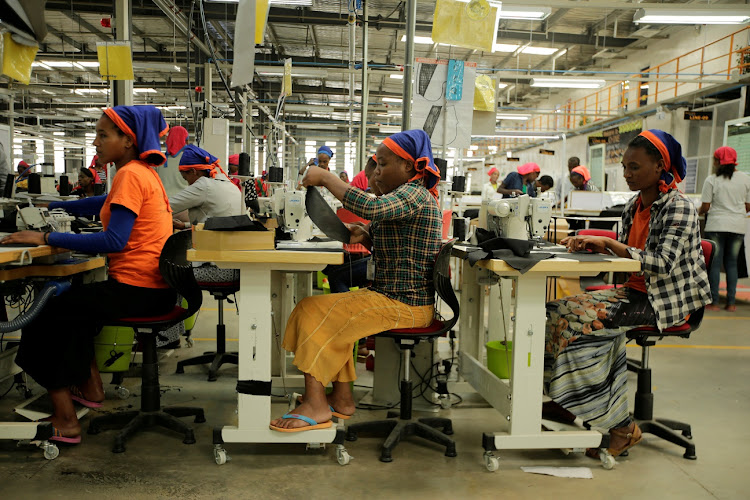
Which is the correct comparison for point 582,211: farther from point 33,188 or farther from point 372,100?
point 372,100

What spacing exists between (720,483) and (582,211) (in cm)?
501

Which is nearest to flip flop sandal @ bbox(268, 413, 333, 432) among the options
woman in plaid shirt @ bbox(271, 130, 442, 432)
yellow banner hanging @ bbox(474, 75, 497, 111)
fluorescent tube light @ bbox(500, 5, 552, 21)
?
woman in plaid shirt @ bbox(271, 130, 442, 432)

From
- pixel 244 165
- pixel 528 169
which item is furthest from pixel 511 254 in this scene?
pixel 528 169

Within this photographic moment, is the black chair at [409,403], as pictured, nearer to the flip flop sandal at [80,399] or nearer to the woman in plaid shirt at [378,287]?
the woman in plaid shirt at [378,287]

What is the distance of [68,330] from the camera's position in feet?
7.52

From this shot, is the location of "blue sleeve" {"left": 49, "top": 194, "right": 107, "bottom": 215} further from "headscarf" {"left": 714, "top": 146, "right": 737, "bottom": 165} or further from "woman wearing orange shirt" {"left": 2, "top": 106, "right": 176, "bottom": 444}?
"headscarf" {"left": 714, "top": 146, "right": 737, "bottom": 165}

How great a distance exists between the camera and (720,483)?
2.21 metres

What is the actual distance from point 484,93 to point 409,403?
2327mm

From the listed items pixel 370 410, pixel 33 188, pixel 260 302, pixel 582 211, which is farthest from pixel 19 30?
pixel 582 211

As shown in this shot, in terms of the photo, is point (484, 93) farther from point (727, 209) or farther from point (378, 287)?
point (727, 209)

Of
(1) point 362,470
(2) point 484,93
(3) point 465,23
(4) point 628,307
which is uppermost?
(3) point 465,23

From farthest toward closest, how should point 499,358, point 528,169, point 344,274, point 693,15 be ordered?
point 528,169 < point 693,15 < point 344,274 < point 499,358

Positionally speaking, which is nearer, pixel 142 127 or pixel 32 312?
pixel 32 312

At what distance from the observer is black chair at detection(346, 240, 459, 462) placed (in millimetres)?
2312
